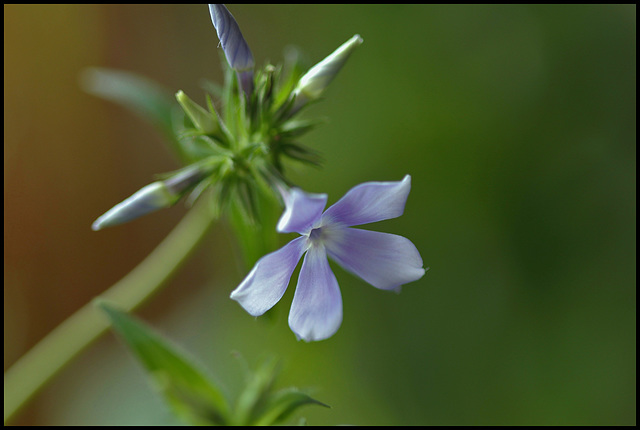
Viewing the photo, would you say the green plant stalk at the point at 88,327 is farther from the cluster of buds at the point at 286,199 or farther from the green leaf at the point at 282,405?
the green leaf at the point at 282,405

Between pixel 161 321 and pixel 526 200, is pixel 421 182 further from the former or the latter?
pixel 161 321

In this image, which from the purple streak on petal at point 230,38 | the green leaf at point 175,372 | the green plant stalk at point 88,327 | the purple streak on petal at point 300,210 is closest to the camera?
the purple streak on petal at point 300,210

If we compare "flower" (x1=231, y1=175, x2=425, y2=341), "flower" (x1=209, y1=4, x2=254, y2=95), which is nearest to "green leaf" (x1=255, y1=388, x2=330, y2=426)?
"flower" (x1=231, y1=175, x2=425, y2=341)

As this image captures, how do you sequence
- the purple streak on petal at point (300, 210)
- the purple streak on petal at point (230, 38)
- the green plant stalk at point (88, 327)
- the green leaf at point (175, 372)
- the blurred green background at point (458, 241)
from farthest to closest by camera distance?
→ the blurred green background at point (458, 241) → the green plant stalk at point (88, 327) → the green leaf at point (175, 372) → the purple streak on petal at point (230, 38) → the purple streak on petal at point (300, 210)

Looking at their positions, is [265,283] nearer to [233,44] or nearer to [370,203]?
[370,203]

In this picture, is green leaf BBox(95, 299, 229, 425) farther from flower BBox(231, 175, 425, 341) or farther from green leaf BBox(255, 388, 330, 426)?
flower BBox(231, 175, 425, 341)

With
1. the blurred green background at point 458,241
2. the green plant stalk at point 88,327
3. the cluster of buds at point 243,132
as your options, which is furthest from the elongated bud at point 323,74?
the blurred green background at point 458,241
